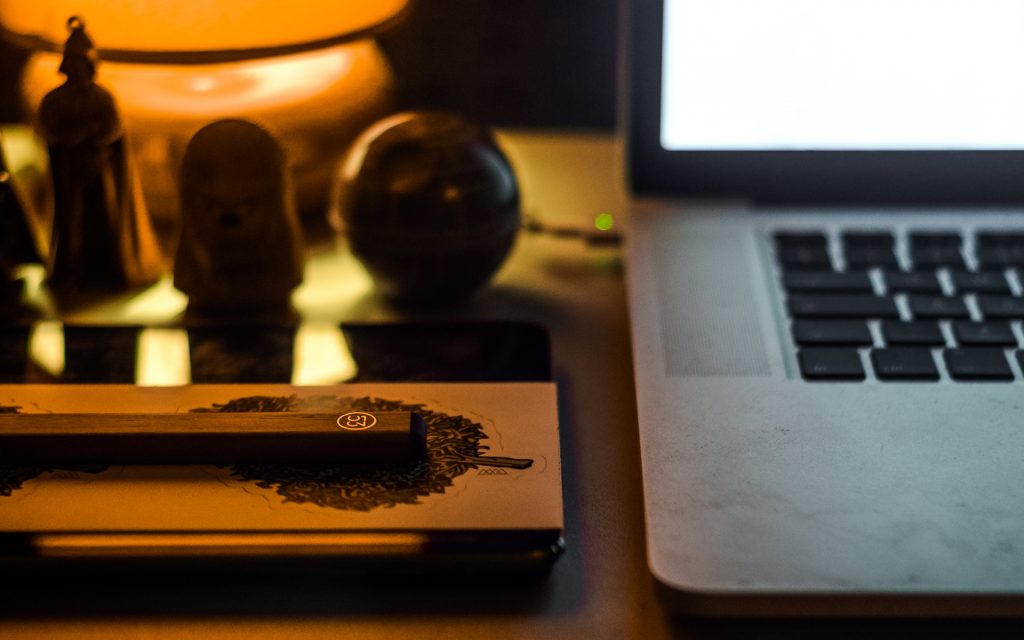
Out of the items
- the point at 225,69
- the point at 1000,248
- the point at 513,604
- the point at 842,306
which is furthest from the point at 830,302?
the point at 225,69

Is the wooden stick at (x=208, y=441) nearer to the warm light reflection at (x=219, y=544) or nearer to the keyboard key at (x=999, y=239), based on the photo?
the warm light reflection at (x=219, y=544)

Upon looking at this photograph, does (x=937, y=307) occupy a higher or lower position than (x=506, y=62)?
lower

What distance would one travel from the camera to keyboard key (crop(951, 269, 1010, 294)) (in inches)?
18.5

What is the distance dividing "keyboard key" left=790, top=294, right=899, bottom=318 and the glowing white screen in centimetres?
12

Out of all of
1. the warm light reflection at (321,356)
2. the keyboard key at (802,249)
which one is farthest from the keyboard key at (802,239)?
the warm light reflection at (321,356)

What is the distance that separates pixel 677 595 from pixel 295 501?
0.43 ft

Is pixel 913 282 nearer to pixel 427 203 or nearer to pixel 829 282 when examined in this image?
pixel 829 282

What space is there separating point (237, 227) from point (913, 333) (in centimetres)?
31

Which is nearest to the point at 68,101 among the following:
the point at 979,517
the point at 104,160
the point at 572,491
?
the point at 104,160

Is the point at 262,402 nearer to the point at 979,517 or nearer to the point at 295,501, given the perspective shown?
the point at 295,501

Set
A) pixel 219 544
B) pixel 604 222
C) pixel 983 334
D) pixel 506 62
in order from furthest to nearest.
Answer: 1. pixel 506 62
2. pixel 604 222
3. pixel 983 334
4. pixel 219 544

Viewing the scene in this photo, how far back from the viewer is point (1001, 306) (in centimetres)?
45

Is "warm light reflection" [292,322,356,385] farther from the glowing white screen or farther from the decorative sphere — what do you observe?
the glowing white screen

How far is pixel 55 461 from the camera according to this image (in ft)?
1.17
